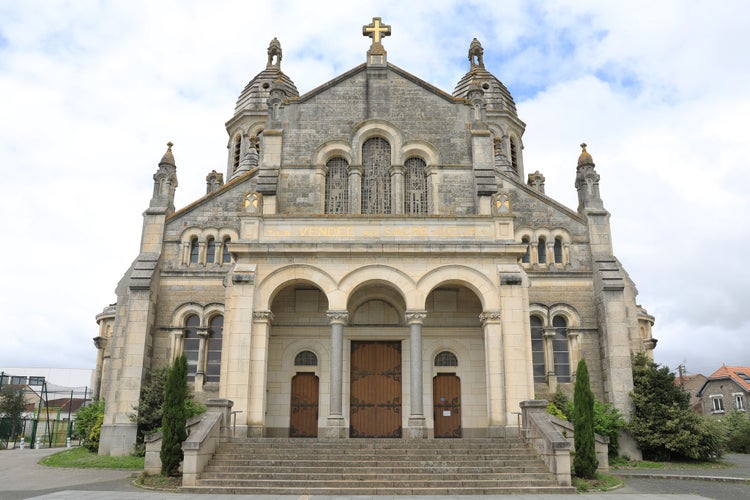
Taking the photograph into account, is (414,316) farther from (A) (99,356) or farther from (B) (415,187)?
(A) (99,356)

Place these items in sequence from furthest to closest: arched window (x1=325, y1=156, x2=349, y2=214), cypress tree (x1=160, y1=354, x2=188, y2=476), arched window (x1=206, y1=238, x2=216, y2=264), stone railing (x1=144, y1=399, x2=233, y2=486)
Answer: arched window (x1=206, y1=238, x2=216, y2=264) → arched window (x1=325, y1=156, x2=349, y2=214) → cypress tree (x1=160, y1=354, x2=188, y2=476) → stone railing (x1=144, y1=399, x2=233, y2=486)

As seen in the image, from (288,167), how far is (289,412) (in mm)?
9882

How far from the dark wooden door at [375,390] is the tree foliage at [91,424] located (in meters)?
10.2

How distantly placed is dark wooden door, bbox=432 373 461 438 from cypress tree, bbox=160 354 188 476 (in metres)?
9.62

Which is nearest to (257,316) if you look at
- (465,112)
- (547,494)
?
(547,494)

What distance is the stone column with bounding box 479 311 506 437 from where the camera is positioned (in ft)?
65.1

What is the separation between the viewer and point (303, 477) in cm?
1594

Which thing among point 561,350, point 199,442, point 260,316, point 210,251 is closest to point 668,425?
point 561,350

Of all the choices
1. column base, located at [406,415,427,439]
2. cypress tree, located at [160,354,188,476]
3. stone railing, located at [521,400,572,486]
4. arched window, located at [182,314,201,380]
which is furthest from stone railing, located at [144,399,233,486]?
stone railing, located at [521,400,572,486]

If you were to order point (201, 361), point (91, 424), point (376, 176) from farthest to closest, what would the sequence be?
point (376, 176) < point (91, 424) < point (201, 361)

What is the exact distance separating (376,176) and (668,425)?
14577 mm

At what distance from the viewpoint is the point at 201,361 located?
25.6 meters

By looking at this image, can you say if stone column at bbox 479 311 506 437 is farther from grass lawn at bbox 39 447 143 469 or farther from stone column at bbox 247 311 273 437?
grass lawn at bbox 39 447 143 469

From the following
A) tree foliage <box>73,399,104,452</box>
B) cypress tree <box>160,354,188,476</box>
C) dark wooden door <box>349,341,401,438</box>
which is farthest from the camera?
tree foliage <box>73,399,104,452</box>
